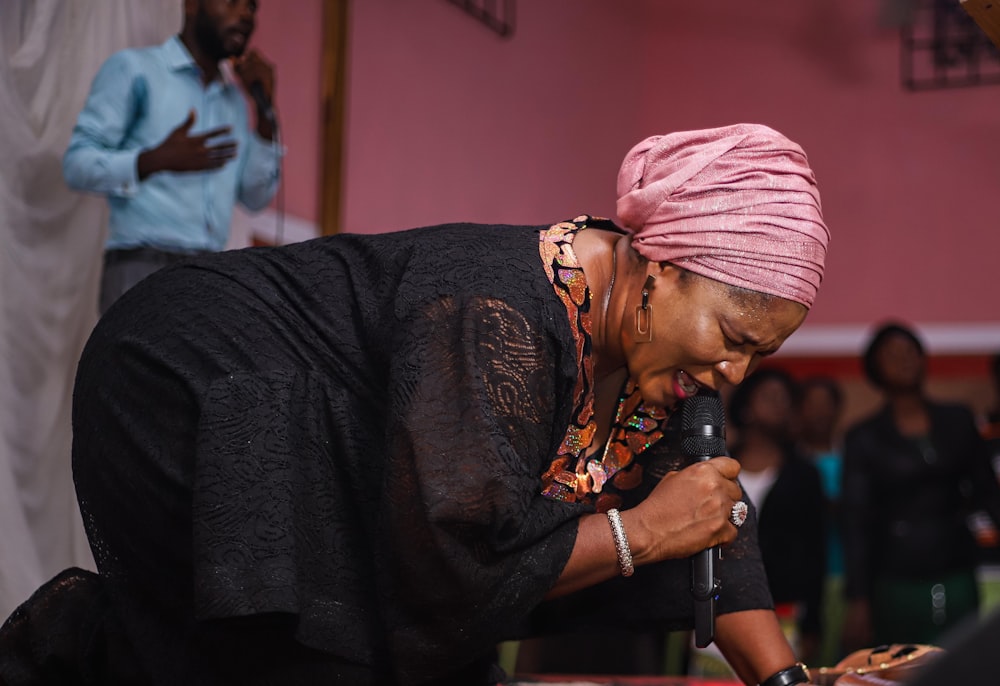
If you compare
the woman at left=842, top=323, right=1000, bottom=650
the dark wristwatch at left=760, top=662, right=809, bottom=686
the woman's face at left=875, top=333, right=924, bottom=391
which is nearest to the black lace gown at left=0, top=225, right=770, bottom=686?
the dark wristwatch at left=760, top=662, right=809, bottom=686

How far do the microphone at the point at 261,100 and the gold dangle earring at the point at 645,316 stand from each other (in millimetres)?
1776

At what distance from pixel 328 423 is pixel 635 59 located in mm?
5941

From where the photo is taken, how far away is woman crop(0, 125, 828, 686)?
5.61ft

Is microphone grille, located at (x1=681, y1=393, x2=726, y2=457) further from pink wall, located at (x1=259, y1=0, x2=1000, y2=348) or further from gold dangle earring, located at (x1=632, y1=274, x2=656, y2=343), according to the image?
pink wall, located at (x1=259, y1=0, x2=1000, y2=348)

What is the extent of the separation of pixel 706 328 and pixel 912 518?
283 centimetres

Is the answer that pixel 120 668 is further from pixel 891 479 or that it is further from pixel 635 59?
pixel 635 59

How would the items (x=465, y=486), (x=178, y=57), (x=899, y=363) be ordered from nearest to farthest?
1. (x=465, y=486)
2. (x=178, y=57)
3. (x=899, y=363)

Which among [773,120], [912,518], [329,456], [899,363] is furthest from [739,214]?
[773,120]

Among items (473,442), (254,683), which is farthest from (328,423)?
(254,683)

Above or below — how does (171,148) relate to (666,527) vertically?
above

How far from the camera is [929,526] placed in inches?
170

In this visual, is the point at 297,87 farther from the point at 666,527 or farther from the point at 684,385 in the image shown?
the point at 666,527

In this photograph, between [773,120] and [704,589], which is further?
[773,120]

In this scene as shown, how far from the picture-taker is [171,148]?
2.91 metres
